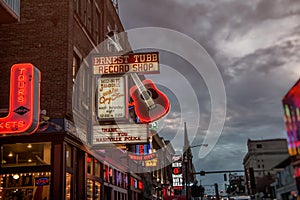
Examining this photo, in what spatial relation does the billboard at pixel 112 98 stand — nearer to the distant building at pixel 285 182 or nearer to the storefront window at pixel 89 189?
the storefront window at pixel 89 189

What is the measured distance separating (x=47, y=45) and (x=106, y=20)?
1009 centimetres

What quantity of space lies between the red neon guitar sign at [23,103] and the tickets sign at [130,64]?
4.92m

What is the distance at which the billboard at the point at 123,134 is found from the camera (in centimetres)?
1820

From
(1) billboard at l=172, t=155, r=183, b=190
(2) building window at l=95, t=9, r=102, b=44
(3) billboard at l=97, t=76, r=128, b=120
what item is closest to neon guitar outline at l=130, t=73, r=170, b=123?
(3) billboard at l=97, t=76, r=128, b=120

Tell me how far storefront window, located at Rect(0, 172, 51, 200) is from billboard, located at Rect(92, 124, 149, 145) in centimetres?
343

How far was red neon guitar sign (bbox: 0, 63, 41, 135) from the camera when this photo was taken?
42.9 ft

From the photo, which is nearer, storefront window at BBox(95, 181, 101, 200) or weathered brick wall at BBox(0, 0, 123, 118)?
weathered brick wall at BBox(0, 0, 123, 118)

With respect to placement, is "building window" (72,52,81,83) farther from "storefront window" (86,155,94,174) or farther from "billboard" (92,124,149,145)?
"storefront window" (86,155,94,174)

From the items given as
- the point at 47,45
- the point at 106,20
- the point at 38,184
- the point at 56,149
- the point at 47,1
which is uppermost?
the point at 106,20

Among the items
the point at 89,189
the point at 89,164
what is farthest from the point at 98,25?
the point at 89,189

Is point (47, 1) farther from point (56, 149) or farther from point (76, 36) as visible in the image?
point (56, 149)

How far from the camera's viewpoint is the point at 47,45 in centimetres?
1731

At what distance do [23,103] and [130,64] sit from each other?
6180 millimetres

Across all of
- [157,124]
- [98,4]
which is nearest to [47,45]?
[98,4]
